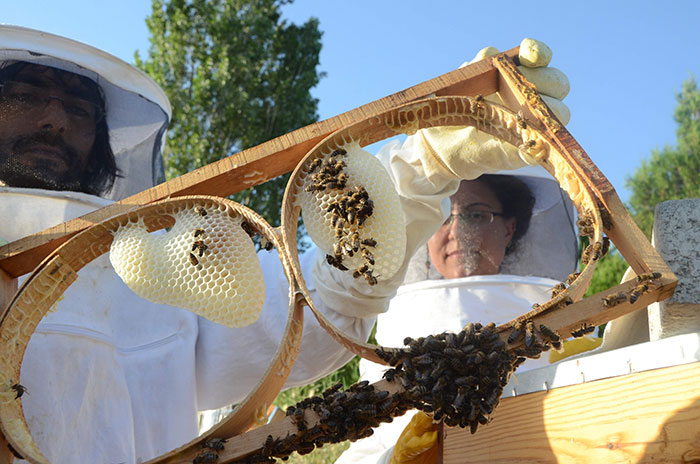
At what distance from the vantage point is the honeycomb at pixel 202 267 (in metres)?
1.25

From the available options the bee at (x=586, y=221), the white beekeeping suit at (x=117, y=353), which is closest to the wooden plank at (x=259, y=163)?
the bee at (x=586, y=221)

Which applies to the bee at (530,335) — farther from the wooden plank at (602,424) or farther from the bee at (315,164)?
the bee at (315,164)

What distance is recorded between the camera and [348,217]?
1.22 metres

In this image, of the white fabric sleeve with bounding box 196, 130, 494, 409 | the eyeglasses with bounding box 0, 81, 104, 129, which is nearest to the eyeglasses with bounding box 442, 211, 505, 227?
the white fabric sleeve with bounding box 196, 130, 494, 409

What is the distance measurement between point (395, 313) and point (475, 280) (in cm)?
45

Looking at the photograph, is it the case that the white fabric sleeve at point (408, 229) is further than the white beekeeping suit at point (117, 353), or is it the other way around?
the white fabric sleeve at point (408, 229)

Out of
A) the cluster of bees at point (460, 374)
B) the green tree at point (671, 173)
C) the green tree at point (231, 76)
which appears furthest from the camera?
the green tree at point (671, 173)

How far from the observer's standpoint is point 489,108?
1307mm

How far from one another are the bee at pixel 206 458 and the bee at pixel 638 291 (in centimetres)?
70

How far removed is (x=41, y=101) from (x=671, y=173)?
17.8 meters

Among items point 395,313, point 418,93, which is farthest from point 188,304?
point 395,313

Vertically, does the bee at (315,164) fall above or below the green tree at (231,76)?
below

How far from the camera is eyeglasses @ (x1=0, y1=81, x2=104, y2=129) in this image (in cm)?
246

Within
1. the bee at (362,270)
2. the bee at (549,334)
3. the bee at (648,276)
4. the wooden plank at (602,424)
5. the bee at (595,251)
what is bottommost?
the wooden plank at (602,424)
